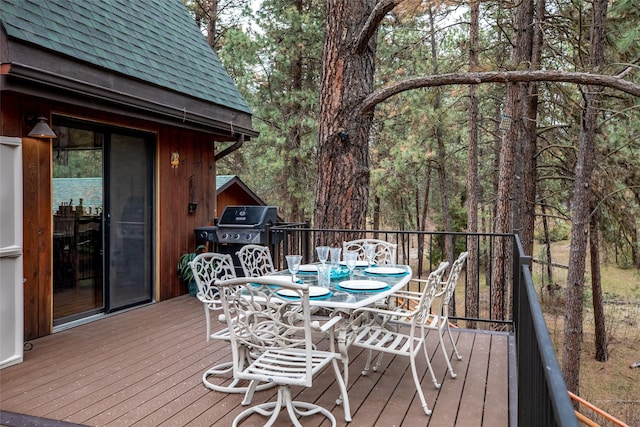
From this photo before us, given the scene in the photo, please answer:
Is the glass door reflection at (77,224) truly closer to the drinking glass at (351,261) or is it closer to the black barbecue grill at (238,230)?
the black barbecue grill at (238,230)

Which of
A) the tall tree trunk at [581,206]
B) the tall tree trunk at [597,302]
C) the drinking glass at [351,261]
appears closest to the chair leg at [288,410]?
the drinking glass at [351,261]

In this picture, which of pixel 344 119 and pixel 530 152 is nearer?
pixel 344 119

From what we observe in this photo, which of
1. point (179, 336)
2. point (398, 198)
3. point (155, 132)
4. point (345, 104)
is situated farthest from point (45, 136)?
point (398, 198)

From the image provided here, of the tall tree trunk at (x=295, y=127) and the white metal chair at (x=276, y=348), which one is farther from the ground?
the tall tree trunk at (x=295, y=127)

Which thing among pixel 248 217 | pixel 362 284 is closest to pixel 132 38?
pixel 248 217

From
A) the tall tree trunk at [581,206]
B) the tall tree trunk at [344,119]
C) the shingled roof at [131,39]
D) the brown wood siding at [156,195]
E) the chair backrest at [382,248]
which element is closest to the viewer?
the shingled roof at [131,39]

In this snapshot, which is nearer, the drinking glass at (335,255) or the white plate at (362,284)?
the white plate at (362,284)

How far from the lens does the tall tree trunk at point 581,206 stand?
22.0 feet

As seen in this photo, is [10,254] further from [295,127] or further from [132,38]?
[295,127]

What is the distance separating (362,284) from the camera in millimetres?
3332

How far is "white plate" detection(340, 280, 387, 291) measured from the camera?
3.22 m

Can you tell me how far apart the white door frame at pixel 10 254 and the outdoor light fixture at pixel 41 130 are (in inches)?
19.7

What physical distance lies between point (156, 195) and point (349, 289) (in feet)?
11.5

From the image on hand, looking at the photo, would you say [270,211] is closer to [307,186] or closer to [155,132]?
[155,132]
